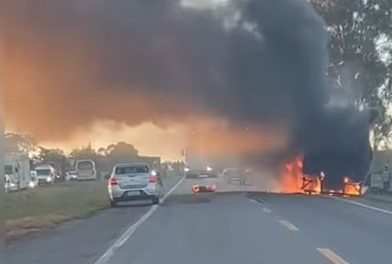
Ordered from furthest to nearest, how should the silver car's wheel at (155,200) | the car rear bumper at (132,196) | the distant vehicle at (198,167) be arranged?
the distant vehicle at (198,167) → the silver car's wheel at (155,200) → the car rear bumper at (132,196)

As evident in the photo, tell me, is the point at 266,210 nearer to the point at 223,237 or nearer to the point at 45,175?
the point at 223,237

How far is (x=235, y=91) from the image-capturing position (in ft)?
140

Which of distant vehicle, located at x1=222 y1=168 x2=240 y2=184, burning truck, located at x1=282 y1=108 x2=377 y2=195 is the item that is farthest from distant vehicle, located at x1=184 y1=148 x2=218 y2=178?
burning truck, located at x1=282 y1=108 x2=377 y2=195

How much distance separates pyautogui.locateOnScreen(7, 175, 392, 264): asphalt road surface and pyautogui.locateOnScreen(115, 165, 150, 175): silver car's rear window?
5.05 metres

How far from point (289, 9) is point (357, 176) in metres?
8.93

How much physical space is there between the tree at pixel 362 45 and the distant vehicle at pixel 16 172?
22978 mm

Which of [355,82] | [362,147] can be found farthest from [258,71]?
[355,82]

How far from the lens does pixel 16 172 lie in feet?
200

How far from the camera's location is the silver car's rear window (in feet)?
108

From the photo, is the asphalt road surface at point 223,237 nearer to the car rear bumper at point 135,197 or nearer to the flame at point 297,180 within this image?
the car rear bumper at point 135,197

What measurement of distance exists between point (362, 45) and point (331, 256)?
38428 millimetres

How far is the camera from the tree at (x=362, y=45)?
5009 centimetres

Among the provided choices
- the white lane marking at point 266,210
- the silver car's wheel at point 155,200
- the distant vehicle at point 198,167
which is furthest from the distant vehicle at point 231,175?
the white lane marking at point 266,210

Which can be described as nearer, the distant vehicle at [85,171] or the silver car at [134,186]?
the silver car at [134,186]
